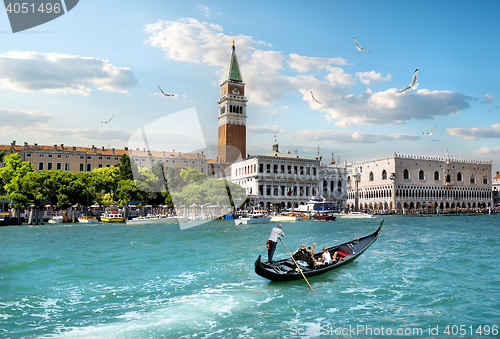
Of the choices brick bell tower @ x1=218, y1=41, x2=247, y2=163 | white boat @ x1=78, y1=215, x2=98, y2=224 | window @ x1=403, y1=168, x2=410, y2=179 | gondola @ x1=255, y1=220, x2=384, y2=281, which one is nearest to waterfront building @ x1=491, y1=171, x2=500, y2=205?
window @ x1=403, y1=168, x2=410, y2=179

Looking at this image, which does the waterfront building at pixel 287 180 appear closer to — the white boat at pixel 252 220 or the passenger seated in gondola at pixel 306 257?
the white boat at pixel 252 220

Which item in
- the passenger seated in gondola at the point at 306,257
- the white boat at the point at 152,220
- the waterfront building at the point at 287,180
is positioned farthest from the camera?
the waterfront building at the point at 287,180

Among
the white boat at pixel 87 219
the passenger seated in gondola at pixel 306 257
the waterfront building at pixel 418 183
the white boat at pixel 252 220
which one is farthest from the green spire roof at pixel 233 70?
the passenger seated in gondola at pixel 306 257

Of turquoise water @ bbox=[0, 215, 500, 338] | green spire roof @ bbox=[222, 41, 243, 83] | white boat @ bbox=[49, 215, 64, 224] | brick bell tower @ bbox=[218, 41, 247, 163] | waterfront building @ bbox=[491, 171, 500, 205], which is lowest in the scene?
turquoise water @ bbox=[0, 215, 500, 338]

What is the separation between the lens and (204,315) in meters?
9.02

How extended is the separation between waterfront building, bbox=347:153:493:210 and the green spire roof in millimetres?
31215

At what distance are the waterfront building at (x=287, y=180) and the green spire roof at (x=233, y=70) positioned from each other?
18.9m

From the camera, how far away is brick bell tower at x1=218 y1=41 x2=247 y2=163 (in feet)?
252

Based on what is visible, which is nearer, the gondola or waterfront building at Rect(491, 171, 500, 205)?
the gondola

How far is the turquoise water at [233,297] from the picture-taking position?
817 centimetres

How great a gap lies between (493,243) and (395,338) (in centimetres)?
1796

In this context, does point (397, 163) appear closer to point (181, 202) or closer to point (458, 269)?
point (181, 202)

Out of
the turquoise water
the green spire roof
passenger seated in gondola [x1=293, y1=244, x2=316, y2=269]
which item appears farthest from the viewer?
the green spire roof

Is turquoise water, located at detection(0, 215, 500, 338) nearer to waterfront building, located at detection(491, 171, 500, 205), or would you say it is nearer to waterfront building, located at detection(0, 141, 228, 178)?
waterfront building, located at detection(0, 141, 228, 178)
